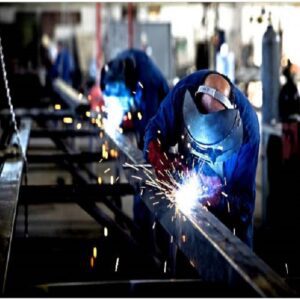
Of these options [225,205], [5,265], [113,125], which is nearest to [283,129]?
[113,125]

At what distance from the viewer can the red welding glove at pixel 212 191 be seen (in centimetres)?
375

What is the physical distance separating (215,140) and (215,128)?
69 millimetres

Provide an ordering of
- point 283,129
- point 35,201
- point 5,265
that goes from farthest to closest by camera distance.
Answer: point 283,129
point 35,201
point 5,265

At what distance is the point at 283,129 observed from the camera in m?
5.86

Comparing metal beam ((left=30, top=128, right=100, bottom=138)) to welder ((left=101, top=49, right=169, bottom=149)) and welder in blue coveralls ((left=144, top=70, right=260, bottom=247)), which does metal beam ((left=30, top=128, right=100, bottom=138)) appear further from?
welder in blue coveralls ((left=144, top=70, right=260, bottom=247))

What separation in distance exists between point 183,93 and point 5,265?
1.75 meters

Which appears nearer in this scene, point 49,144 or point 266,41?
point 266,41

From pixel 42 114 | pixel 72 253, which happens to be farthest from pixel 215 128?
pixel 42 114

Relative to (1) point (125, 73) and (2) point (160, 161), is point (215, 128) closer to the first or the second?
(2) point (160, 161)

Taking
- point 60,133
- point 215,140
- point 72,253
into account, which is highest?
point 215,140

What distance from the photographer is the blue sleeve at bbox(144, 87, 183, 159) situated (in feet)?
12.6

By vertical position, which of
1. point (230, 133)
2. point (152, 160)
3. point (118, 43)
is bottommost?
point (118, 43)

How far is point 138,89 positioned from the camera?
559 cm

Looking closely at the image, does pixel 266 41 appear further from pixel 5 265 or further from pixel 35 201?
pixel 5 265
